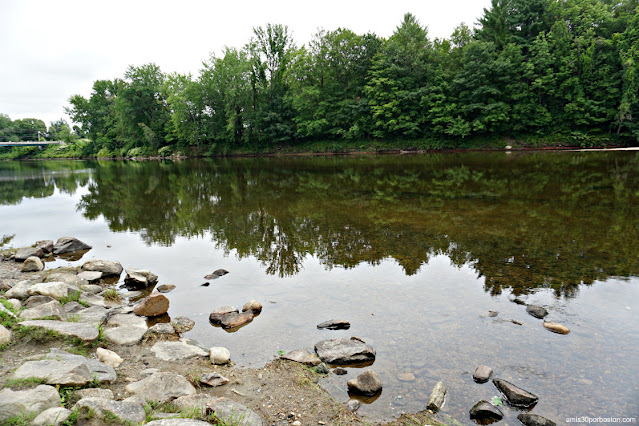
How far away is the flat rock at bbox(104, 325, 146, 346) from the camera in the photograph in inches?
203

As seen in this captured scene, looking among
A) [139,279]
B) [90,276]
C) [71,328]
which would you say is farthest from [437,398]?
[90,276]

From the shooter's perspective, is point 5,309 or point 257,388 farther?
point 5,309

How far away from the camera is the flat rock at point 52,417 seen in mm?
2869

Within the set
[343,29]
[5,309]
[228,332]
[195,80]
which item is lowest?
[228,332]

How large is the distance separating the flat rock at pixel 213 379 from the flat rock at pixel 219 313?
176cm

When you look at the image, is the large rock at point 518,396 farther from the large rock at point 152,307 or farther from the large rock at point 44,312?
the large rock at point 44,312

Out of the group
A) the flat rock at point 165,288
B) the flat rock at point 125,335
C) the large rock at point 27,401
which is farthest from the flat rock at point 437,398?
the flat rock at point 165,288

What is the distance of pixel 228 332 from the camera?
18.7ft

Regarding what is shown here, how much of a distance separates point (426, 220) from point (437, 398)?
8.54 m

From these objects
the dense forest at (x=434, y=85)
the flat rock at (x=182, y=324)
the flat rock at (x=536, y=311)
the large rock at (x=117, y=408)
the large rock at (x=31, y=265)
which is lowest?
the flat rock at (x=182, y=324)

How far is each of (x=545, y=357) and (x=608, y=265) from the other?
14.8ft

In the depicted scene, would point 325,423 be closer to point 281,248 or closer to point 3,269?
point 281,248

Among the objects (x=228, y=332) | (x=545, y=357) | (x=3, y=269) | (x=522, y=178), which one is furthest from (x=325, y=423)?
(x=522, y=178)

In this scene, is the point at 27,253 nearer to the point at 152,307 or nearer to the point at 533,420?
the point at 152,307
